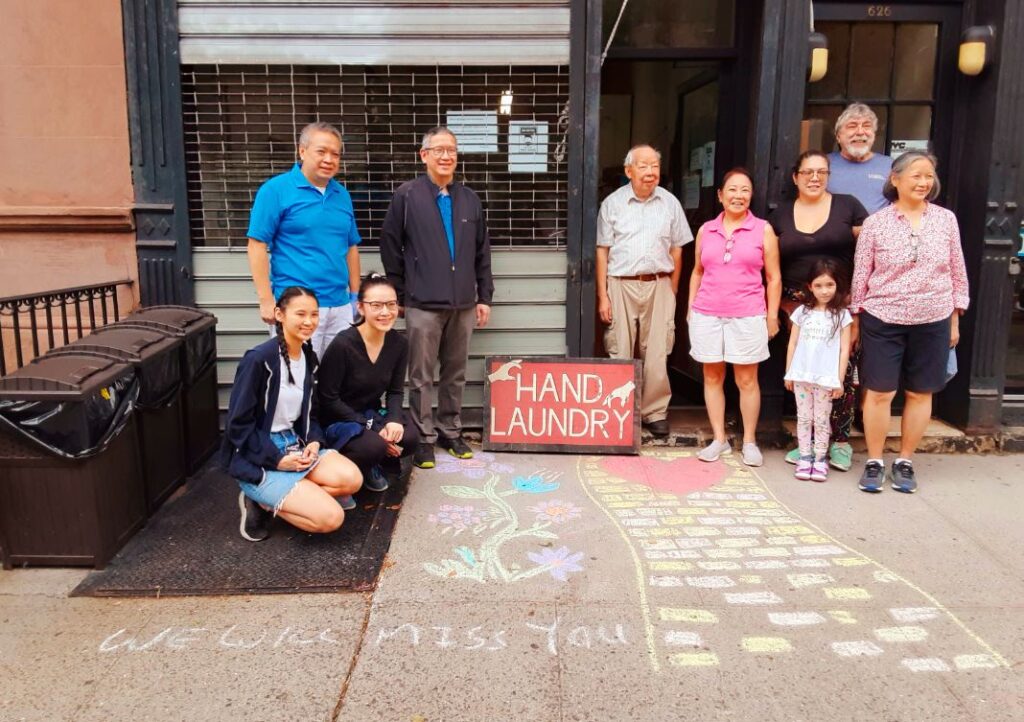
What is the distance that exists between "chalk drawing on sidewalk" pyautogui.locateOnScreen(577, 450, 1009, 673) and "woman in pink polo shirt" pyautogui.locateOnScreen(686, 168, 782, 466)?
2.68 ft

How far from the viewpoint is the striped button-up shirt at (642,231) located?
→ 16.4 feet

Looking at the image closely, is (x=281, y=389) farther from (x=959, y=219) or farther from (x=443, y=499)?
(x=959, y=219)

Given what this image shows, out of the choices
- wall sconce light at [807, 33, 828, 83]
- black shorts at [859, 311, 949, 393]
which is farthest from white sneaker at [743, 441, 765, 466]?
wall sconce light at [807, 33, 828, 83]

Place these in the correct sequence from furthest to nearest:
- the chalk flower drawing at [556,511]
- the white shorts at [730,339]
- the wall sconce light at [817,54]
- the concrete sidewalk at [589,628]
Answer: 1. the wall sconce light at [817,54]
2. the white shorts at [730,339]
3. the chalk flower drawing at [556,511]
4. the concrete sidewalk at [589,628]

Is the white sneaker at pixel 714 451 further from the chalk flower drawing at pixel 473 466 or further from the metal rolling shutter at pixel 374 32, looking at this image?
the metal rolling shutter at pixel 374 32

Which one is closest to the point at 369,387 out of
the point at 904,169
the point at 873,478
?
the point at 873,478

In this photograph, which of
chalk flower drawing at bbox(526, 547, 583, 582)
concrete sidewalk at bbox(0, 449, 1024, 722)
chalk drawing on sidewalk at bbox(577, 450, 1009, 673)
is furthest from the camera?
chalk flower drawing at bbox(526, 547, 583, 582)

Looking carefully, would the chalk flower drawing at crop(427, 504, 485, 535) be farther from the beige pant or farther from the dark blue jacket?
the beige pant

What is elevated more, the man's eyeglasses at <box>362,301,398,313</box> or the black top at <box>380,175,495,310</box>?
the black top at <box>380,175,495,310</box>

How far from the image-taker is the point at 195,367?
179 inches

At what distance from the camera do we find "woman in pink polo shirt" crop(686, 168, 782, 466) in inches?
184

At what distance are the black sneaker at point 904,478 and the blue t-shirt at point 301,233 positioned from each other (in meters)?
3.50

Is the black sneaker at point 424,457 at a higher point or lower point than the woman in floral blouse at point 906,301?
lower

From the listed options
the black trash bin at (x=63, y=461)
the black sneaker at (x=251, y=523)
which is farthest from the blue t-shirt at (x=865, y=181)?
the black trash bin at (x=63, y=461)
